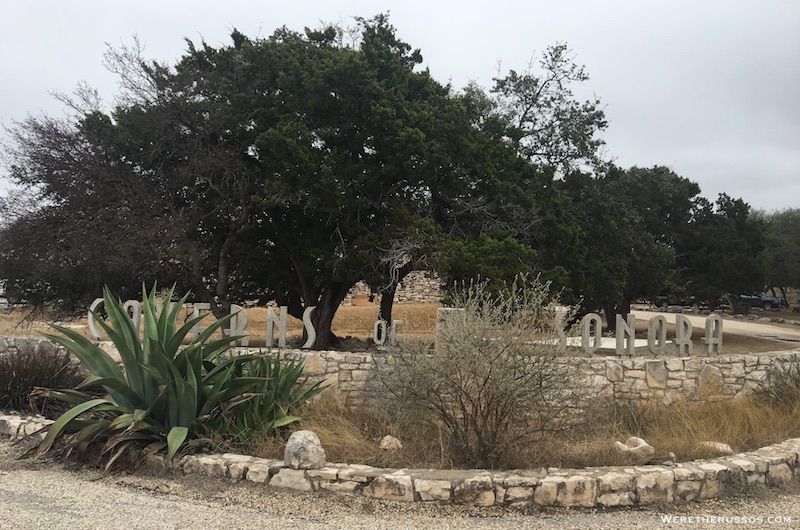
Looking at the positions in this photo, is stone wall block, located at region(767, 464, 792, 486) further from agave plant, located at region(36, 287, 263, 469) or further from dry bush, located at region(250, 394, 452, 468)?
agave plant, located at region(36, 287, 263, 469)

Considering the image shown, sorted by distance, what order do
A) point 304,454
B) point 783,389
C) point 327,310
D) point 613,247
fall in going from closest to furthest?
point 304,454 → point 783,389 → point 327,310 → point 613,247

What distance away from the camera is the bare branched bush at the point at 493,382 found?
5.62 m

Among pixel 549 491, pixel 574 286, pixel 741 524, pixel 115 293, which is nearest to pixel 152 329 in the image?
pixel 549 491

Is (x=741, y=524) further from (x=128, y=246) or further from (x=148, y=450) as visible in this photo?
(x=128, y=246)

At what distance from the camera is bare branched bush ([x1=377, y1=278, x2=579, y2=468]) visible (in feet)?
18.4

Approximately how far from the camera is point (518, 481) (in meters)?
5.09

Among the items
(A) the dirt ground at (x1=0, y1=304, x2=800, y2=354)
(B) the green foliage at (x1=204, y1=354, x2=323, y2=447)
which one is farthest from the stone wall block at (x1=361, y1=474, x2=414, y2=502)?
(A) the dirt ground at (x1=0, y1=304, x2=800, y2=354)

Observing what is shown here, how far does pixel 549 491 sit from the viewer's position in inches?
200

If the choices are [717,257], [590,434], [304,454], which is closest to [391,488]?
[304,454]

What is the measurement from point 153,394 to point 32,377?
346 centimetres

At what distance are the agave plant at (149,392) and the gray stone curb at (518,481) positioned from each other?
2.00 feet

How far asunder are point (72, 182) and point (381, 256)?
7382 mm

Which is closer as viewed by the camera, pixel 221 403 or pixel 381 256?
pixel 221 403

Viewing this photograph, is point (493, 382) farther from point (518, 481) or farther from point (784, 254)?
point (784, 254)
